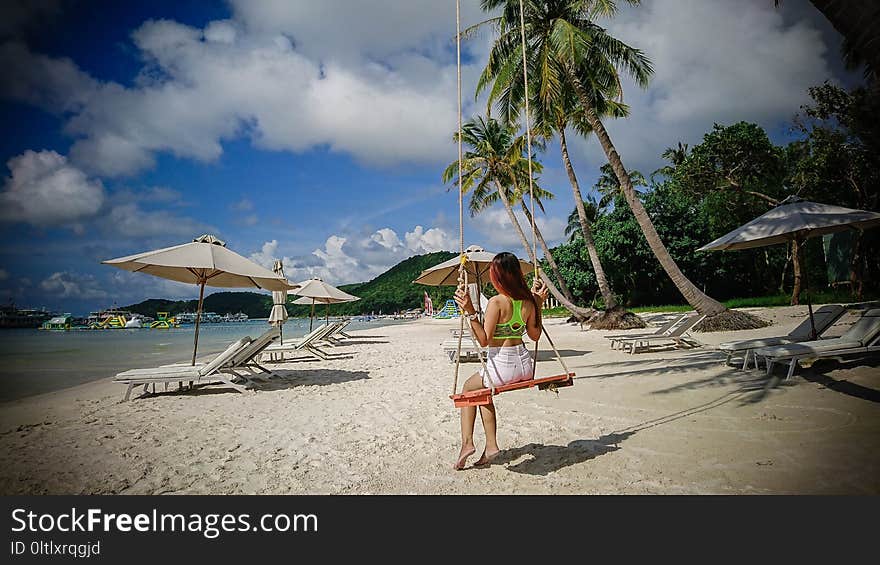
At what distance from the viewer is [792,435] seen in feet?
10.8

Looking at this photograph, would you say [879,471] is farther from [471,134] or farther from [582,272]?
[582,272]

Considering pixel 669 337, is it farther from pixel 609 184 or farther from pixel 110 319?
pixel 110 319

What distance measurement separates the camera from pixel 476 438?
379 centimetres

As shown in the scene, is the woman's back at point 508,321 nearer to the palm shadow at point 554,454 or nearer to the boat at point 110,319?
the palm shadow at point 554,454

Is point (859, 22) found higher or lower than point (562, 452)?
higher

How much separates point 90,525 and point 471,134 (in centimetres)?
2101

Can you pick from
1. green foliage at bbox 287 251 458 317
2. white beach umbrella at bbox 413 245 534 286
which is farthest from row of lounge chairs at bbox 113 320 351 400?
green foliage at bbox 287 251 458 317

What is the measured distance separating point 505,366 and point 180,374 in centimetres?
537

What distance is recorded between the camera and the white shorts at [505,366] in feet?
9.54

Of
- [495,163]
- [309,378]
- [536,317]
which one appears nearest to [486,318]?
[536,317]

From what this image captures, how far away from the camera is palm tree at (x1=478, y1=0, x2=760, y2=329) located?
1127cm

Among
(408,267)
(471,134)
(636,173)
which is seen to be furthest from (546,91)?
(408,267)

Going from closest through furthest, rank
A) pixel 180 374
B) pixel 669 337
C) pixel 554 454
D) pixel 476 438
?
pixel 554 454 → pixel 476 438 → pixel 180 374 → pixel 669 337

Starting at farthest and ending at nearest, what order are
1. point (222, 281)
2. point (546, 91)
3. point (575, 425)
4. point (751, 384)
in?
point (546, 91)
point (222, 281)
point (751, 384)
point (575, 425)
